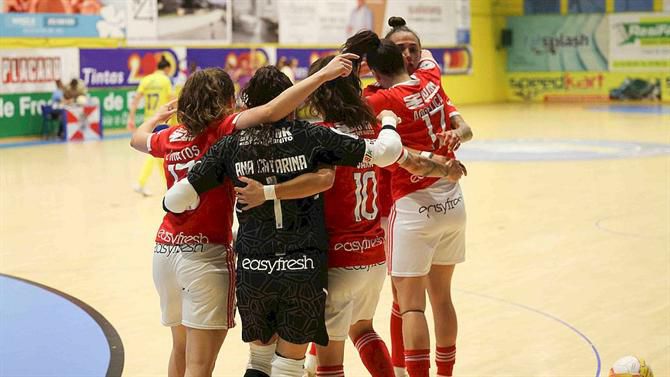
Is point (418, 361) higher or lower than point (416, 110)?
lower

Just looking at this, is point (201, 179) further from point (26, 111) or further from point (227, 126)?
point (26, 111)

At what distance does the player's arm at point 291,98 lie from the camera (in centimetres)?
385

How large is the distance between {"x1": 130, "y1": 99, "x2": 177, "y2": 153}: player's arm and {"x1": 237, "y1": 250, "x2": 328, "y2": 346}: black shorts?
2.71ft

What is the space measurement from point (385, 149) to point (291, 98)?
48 cm

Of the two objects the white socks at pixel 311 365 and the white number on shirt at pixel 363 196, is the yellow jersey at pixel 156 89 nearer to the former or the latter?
the white socks at pixel 311 365

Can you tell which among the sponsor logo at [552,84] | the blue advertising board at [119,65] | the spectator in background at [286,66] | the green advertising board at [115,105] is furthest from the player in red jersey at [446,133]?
the sponsor logo at [552,84]

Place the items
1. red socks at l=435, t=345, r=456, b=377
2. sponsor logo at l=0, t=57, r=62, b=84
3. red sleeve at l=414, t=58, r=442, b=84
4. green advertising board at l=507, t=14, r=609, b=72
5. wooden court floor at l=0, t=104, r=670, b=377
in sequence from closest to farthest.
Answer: red sleeve at l=414, t=58, r=442, b=84 → red socks at l=435, t=345, r=456, b=377 → wooden court floor at l=0, t=104, r=670, b=377 → sponsor logo at l=0, t=57, r=62, b=84 → green advertising board at l=507, t=14, r=609, b=72

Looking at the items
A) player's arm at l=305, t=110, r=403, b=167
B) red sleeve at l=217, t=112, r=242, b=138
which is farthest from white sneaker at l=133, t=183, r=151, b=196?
player's arm at l=305, t=110, r=403, b=167

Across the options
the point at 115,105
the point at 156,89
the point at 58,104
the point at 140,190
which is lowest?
the point at 140,190

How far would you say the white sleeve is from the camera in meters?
4.00

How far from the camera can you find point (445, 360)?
514cm

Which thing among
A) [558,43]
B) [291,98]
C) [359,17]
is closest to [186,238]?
[291,98]

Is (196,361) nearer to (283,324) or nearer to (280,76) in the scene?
(283,324)

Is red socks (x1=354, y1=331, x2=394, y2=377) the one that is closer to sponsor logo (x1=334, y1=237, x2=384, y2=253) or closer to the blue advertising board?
sponsor logo (x1=334, y1=237, x2=384, y2=253)
